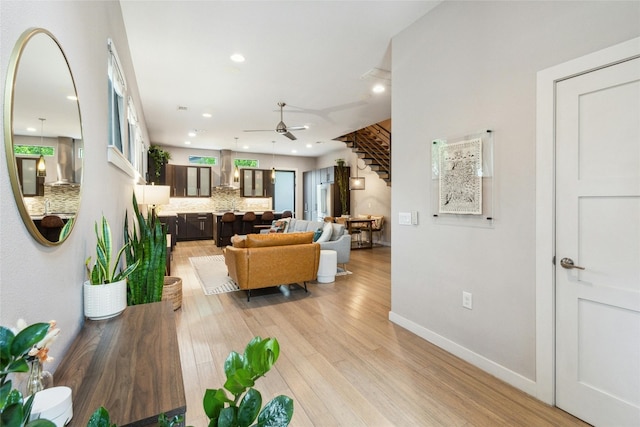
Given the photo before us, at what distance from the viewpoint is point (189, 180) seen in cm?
969

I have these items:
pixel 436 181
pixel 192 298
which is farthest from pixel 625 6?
pixel 192 298

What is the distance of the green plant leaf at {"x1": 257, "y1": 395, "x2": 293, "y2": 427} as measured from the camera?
501 millimetres

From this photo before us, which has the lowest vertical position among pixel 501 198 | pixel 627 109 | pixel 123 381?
pixel 123 381

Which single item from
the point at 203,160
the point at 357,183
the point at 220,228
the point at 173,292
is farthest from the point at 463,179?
the point at 203,160

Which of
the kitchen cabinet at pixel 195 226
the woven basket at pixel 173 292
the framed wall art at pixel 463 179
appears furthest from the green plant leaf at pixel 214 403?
the kitchen cabinet at pixel 195 226

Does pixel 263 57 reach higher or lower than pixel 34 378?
higher

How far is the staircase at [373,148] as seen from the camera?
811cm

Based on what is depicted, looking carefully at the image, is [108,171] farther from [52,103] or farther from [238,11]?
[238,11]

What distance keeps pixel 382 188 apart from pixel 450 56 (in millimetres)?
6284

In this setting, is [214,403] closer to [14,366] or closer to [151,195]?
[14,366]

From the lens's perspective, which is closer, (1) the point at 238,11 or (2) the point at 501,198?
(2) the point at 501,198

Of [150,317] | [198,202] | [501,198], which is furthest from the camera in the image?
[198,202]

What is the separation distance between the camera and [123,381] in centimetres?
97

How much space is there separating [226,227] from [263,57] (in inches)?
229
